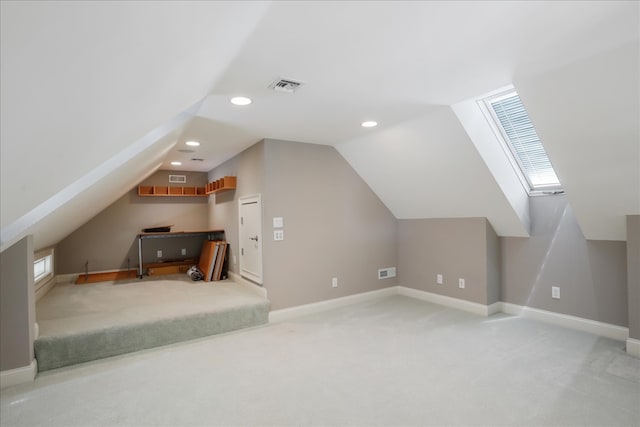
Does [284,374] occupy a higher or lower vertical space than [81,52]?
lower

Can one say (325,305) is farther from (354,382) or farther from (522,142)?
(522,142)

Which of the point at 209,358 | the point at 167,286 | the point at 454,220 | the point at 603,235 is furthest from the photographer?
the point at 167,286

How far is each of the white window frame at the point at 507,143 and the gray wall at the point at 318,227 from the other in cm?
196

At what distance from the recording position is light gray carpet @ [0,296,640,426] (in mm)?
2168

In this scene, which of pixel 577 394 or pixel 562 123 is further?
pixel 562 123

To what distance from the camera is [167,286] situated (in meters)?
5.06

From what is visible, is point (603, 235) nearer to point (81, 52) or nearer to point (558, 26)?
point (558, 26)

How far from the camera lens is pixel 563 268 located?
12.3 ft

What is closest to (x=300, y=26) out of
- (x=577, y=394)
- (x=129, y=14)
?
(x=129, y=14)

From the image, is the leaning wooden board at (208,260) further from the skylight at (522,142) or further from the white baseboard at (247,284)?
the skylight at (522,142)

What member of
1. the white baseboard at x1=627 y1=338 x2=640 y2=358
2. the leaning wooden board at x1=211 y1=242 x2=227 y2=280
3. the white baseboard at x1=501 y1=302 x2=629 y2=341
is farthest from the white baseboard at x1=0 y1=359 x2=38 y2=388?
the white baseboard at x1=627 y1=338 x2=640 y2=358

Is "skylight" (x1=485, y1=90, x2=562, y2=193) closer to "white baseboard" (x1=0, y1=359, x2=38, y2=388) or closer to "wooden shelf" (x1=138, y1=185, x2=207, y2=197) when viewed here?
"white baseboard" (x1=0, y1=359, x2=38, y2=388)

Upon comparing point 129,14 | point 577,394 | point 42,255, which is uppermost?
point 129,14

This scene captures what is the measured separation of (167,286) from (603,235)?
5573 mm
